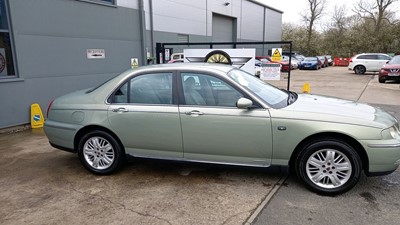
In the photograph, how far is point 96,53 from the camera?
9.14m

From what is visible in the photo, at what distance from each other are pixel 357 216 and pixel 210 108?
2.01 metres

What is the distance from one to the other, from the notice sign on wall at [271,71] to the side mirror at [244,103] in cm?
477

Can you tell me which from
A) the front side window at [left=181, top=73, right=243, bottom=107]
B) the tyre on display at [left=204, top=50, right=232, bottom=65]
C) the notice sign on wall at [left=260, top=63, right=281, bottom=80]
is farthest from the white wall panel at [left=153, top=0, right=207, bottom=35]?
the front side window at [left=181, top=73, right=243, bottom=107]

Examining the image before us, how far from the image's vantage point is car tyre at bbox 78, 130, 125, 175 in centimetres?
424

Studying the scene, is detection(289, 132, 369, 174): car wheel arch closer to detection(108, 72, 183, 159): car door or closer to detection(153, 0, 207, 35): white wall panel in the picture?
detection(108, 72, 183, 159): car door

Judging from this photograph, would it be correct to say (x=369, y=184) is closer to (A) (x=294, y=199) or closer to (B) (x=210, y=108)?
(A) (x=294, y=199)

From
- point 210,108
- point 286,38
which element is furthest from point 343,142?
point 286,38

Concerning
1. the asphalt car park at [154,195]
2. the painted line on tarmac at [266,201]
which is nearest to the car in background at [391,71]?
the asphalt car park at [154,195]

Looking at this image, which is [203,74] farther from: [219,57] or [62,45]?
[62,45]

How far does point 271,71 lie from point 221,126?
4.88m

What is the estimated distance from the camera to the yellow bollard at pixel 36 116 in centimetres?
738

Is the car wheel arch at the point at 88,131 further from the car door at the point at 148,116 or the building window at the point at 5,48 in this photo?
the building window at the point at 5,48

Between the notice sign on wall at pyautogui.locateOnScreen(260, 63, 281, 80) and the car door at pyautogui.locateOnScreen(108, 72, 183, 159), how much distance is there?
15.3ft

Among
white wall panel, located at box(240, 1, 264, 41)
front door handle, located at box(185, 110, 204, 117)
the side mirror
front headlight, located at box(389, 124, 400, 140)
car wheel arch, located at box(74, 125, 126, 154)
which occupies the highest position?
white wall panel, located at box(240, 1, 264, 41)
